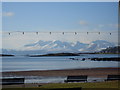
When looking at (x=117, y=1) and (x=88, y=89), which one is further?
(x=117, y=1)

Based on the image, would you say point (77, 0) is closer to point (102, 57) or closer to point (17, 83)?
point (17, 83)

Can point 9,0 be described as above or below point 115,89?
above

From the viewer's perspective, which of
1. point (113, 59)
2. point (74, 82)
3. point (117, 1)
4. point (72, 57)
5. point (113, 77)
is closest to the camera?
point (117, 1)

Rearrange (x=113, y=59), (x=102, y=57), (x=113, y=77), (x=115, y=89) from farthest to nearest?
(x=102, y=57) → (x=113, y=59) → (x=113, y=77) → (x=115, y=89)

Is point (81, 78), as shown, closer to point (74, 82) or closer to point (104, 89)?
point (74, 82)

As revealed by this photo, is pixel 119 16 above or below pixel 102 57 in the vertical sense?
above

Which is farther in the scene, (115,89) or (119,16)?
(119,16)

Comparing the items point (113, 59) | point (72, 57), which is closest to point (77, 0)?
point (113, 59)

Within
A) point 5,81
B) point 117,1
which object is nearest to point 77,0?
point 117,1

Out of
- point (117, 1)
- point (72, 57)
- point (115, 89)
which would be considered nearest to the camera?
point (115, 89)

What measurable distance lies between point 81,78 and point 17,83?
1.73m

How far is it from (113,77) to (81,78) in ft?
3.12

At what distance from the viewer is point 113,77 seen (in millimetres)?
8469

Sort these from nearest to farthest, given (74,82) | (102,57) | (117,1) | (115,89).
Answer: (115,89)
(117,1)
(74,82)
(102,57)
